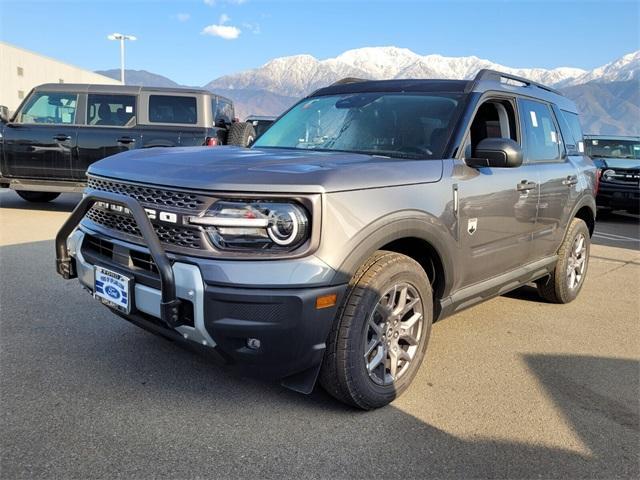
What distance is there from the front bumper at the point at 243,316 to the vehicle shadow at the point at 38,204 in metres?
7.64

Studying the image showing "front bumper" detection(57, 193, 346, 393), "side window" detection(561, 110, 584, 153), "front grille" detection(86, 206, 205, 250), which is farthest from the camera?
"side window" detection(561, 110, 584, 153)

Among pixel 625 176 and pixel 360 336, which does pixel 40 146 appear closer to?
pixel 360 336

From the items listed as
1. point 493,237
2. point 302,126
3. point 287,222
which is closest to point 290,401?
point 287,222

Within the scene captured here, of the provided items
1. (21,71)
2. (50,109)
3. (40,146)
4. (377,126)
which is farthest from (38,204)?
(21,71)

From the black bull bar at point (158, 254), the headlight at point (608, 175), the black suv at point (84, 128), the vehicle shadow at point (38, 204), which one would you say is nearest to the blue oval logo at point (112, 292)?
the black bull bar at point (158, 254)

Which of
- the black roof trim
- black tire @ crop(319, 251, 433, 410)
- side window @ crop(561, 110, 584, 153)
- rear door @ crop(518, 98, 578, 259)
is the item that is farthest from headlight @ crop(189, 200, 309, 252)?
side window @ crop(561, 110, 584, 153)

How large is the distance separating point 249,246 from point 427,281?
114 centimetres

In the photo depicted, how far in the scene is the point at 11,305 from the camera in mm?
4242

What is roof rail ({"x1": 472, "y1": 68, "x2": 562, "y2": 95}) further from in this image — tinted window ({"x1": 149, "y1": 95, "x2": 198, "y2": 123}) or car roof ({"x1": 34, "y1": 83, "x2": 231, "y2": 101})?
car roof ({"x1": 34, "y1": 83, "x2": 231, "y2": 101})

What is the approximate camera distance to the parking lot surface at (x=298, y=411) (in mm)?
2398

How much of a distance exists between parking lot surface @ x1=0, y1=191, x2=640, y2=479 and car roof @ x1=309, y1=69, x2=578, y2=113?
1804 mm

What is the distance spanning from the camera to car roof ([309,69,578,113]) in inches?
144

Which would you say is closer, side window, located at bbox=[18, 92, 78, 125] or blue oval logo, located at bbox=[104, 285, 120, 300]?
blue oval logo, located at bbox=[104, 285, 120, 300]

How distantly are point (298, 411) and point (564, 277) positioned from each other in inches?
124
